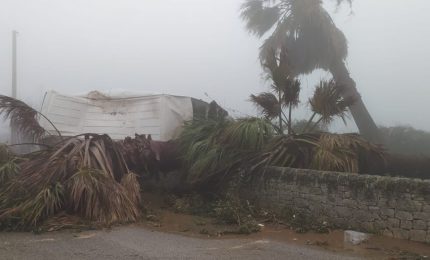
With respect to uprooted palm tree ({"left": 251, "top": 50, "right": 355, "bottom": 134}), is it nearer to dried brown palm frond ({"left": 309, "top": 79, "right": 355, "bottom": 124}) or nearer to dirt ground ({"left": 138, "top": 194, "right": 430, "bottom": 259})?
dried brown palm frond ({"left": 309, "top": 79, "right": 355, "bottom": 124})

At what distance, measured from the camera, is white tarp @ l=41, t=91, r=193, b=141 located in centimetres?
1517

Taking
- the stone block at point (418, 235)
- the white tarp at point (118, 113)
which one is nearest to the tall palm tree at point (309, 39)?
the white tarp at point (118, 113)

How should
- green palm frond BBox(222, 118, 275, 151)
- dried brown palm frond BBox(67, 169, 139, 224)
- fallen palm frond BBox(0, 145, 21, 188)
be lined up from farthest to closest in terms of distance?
green palm frond BBox(222, 118, 275, 151) → fallen palm frond BBox(0, 145, 21, 188) → dried brown palm frond BBox(67, 169, 139, 224)

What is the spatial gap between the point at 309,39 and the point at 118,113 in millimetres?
8942

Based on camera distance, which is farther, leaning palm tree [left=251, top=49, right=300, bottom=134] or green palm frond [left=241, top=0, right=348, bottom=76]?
green palm frond [left=241, top=0, right=348, bottom=76]

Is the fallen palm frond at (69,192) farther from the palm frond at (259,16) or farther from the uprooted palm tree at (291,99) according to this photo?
the palm frond at (259,16)

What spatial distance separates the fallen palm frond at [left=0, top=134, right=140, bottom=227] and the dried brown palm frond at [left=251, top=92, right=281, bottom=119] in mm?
4085

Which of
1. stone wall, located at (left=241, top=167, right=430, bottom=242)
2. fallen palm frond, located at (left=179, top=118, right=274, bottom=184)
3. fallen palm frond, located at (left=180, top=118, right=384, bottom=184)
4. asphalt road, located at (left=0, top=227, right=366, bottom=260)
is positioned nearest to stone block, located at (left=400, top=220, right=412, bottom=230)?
stone wall, located at (left=241, top=167, right=430, bottom=242)

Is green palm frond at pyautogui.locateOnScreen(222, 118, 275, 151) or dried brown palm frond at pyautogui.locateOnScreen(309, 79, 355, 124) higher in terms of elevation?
dried brown palm frond at pyautogui.locateOnScreen(309, 79, 355, 124)

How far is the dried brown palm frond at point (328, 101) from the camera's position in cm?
1297

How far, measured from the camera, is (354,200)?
9.81 m

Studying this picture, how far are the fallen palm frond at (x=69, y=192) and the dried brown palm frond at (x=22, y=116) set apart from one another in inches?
77.1

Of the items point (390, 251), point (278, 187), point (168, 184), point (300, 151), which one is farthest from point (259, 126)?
point (390, 251)

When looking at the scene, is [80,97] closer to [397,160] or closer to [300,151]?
[300,151]
